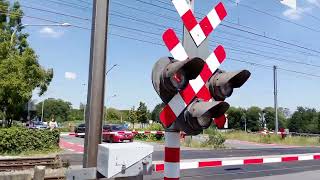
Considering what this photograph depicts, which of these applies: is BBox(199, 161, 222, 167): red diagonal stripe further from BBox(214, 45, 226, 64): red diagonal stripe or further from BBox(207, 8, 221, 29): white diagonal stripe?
BBox(207, 8, 221, 29): white diagonal stripe

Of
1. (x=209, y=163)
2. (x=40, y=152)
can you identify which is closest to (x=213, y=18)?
(x=209, y=163)

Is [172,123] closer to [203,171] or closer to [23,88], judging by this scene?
[203,171]

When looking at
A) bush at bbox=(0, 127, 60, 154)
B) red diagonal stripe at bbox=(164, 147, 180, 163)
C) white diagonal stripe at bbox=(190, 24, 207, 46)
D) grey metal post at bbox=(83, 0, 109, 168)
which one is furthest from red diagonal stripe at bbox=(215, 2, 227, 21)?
bush at bbox=(0, 127, 60, 154)

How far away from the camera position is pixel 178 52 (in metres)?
3.53

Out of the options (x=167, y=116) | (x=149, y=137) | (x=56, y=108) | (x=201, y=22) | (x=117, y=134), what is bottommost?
(x=149, y=137)

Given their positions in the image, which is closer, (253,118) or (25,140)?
(25,140)

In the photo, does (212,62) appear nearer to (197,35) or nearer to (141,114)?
(197,35)

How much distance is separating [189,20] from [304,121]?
395 feet

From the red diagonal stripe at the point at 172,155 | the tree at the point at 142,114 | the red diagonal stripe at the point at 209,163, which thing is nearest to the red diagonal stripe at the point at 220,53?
the red diagonal stripe at the point at 172,155

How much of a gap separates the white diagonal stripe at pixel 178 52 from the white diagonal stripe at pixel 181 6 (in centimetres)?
35

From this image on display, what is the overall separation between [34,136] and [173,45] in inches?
760

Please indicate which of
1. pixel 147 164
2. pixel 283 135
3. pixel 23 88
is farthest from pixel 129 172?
pixel 283 135

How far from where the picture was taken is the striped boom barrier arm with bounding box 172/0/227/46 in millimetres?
3715

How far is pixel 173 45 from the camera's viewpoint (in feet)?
11.5
